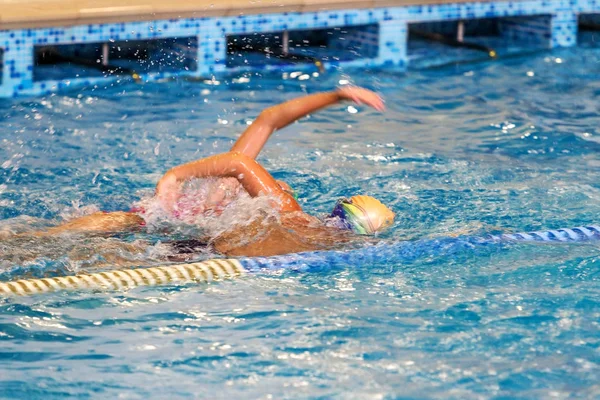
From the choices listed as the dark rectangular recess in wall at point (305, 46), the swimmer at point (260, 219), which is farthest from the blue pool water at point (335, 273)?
the dark rectangular recess in wall at point (305, 46)

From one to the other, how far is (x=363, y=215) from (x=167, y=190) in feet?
2.88

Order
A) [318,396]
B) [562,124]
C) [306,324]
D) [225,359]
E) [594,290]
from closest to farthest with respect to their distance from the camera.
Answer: [318,396]
[225,359]
[306,324]
[594,290]
[562,124]

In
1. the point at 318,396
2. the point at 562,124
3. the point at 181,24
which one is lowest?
the point at 318,396

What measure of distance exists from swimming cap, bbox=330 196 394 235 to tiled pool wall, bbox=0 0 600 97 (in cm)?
355

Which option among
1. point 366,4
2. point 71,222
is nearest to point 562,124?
point 366,4

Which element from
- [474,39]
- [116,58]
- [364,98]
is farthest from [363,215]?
[474,39]

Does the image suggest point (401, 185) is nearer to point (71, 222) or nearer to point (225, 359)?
point (71, 222)

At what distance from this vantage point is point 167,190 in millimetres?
4047

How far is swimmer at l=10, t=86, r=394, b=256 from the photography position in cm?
412

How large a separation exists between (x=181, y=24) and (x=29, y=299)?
4.25 meters

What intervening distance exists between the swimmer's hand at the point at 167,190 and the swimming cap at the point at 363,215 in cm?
74

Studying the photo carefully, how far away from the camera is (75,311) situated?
11.8 feet

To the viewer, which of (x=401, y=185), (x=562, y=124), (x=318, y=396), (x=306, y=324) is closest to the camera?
(x=318, y=396)

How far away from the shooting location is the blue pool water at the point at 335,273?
10.2ft
